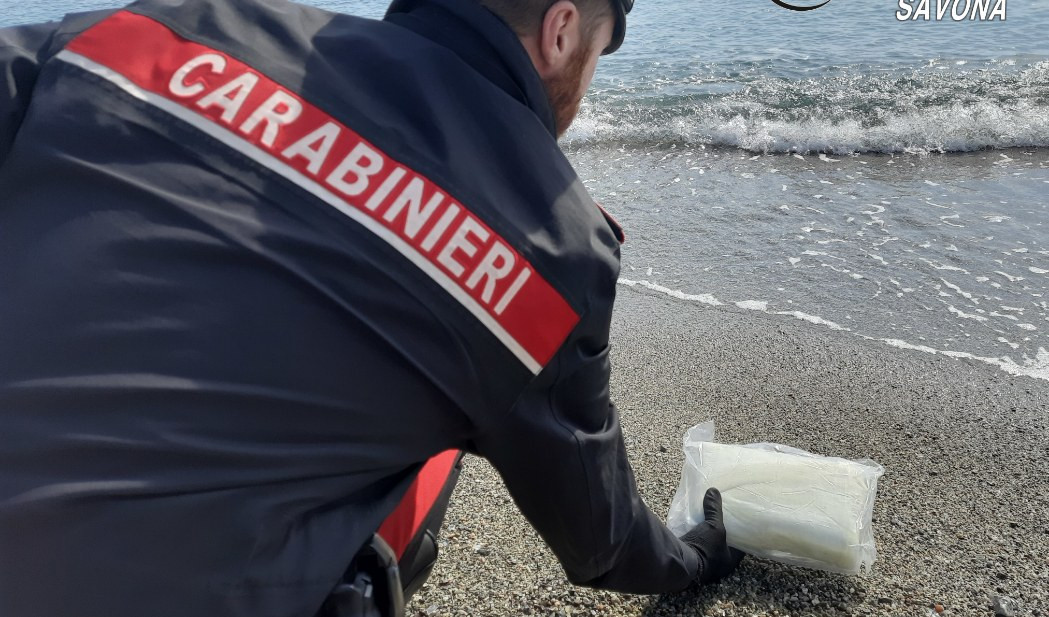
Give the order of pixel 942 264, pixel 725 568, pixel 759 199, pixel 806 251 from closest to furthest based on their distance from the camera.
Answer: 1. pixel 725 568
2. pixel 942 264
3. pixel 806 251
4. pixel 759 199

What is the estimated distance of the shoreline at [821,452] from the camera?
85.0 inches

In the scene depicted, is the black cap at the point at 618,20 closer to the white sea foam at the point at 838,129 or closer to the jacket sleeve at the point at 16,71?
the jacket sleeve at the point at 16,71

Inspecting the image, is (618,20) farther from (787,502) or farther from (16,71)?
(787,502)

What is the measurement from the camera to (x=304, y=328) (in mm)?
1062

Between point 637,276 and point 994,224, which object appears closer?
point 637,276

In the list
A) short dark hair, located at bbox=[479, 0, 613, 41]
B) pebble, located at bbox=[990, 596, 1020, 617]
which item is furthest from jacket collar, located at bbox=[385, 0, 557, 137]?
pebble, located at bbox=[990, 596, 1020, 617]

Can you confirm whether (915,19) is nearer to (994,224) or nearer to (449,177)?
(994,224)

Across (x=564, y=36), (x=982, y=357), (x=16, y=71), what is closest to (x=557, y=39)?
(x=564, y=36)

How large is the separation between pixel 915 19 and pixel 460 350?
1154cm

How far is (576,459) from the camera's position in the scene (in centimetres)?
A: 130

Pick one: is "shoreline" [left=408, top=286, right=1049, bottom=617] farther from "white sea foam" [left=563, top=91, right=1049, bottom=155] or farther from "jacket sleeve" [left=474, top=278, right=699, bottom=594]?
"white sea foam" [left=563, top=91, right=1049, bottom=155]

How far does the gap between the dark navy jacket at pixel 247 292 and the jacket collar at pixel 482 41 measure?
41 millimetres

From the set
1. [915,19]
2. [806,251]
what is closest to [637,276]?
[806,251]

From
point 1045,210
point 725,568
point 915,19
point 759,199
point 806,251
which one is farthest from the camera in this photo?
point 915,19
